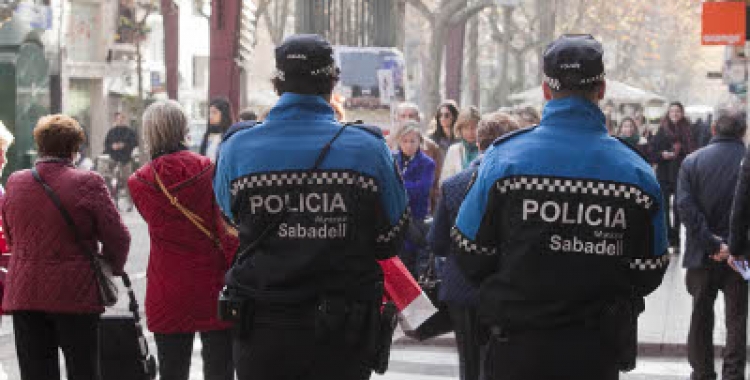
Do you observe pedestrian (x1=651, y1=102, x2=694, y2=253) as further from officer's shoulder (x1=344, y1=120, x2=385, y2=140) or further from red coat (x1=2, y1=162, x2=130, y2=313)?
officer's shoulder (x1=344, y1=120, x2=385, y2=140)

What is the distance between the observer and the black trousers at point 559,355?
16.5 ft

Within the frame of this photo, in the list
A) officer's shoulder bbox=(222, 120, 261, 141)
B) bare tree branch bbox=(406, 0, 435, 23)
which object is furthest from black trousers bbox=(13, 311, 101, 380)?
bare tree branch bbox=(406, 0, 435, 23)

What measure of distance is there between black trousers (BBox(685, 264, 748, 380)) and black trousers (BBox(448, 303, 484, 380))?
2.39 meters

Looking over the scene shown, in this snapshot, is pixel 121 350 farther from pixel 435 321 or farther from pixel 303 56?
pixel 303 56

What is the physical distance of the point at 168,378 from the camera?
7.53 m

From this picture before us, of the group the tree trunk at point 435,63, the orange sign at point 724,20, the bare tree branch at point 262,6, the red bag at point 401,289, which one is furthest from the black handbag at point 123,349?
the bare tree branch at point 262,6

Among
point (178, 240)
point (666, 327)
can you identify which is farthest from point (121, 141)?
point (178, 240)

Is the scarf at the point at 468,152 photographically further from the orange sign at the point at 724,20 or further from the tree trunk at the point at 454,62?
the tree trunk at the point at 454,62

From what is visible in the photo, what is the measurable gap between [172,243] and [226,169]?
2.07 m

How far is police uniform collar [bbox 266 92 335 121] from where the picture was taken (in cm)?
550

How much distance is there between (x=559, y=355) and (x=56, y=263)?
306cm

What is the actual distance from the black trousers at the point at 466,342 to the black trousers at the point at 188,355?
1198mm

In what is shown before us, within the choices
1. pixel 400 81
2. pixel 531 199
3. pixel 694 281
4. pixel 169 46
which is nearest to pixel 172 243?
pixel 531 199

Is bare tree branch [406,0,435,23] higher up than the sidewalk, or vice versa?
bare tree branch [406,0,435,23]
